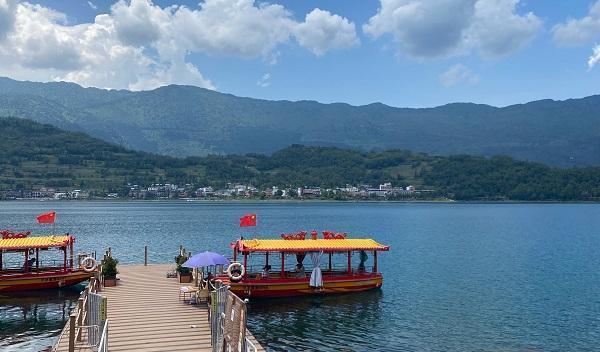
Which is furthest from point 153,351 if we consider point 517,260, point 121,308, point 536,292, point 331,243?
point 517,260

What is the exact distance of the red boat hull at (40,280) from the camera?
4156 centimetres

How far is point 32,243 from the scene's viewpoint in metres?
42.3

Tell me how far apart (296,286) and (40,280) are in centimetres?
1863

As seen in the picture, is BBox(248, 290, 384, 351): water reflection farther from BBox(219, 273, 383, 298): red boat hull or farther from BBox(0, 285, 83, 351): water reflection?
BBox(0, 285, 83, 351): water reflection

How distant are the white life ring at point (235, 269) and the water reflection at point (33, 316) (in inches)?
410

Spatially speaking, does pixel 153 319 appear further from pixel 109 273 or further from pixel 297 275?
pixel 297 275

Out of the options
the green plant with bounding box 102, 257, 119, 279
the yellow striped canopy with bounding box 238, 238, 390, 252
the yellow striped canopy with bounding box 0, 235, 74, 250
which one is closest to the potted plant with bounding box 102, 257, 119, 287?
the green plant with bounding box 102, 257, 119, 279

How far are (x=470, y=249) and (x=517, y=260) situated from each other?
12127 mm

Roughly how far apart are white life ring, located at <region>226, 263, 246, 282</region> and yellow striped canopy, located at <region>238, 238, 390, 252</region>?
1546mm

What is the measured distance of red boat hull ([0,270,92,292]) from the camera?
4156 centimetres

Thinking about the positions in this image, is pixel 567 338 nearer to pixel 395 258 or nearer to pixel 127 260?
pixel 395 258

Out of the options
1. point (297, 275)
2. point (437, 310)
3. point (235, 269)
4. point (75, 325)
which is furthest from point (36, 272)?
point (437, 310)

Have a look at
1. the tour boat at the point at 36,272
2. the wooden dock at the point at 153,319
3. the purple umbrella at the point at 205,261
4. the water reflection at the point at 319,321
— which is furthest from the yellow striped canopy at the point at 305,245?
the tour boat at the point at 36,272

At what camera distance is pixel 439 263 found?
66.2 m
